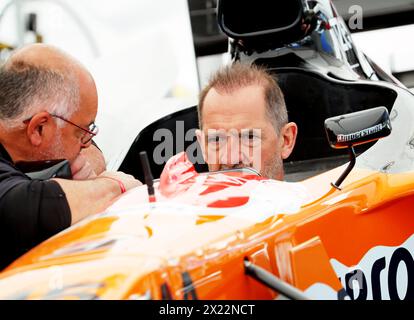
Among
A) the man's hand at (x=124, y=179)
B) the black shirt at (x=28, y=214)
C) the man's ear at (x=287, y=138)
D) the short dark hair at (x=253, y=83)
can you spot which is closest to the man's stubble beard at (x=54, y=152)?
the man's hand at (x=124, y=179)

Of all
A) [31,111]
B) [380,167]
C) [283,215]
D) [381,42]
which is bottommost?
[381,42]

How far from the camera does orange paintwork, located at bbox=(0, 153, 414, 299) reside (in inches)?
46.8

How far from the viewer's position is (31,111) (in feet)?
6.10

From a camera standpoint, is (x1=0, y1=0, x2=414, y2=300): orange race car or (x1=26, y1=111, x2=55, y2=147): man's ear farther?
(x1=26, y1=111, x2=55, y2=147): man's ear

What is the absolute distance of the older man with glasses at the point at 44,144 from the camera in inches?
63.2

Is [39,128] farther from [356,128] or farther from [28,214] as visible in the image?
[356,128]

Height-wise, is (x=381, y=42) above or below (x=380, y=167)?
below

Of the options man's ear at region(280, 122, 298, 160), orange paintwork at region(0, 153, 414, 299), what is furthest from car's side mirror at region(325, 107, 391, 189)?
man's ear at region(280, 122, 298, 160)

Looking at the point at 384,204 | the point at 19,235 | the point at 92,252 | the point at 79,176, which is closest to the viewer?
the point at 92,252

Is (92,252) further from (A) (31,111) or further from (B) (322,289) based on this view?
(A) (31,111)

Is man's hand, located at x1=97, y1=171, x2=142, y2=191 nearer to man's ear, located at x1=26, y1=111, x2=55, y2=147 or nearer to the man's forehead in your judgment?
man's ear, located at x1=26, y1=111, x2=55, y2=147

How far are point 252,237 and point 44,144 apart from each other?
0.74 metres
